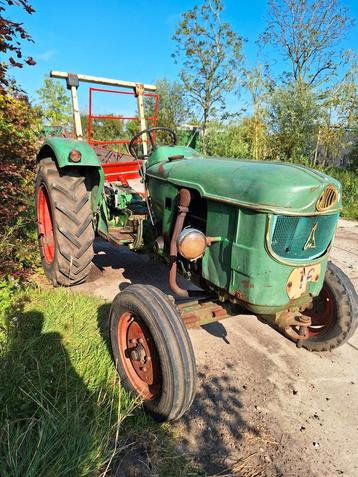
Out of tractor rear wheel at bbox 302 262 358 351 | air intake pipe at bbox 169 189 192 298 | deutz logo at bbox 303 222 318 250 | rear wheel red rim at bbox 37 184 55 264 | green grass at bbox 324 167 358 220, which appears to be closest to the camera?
deutz logo at bbox 303 222 318 250

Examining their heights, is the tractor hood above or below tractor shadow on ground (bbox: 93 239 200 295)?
above

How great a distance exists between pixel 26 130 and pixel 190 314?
2.86 m

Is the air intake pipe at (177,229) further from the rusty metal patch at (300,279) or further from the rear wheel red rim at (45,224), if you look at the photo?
the rear wheel red rim at (45,224)

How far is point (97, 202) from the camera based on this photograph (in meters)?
3.35

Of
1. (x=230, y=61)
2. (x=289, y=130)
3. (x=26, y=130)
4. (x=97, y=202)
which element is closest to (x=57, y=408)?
(x=97, y=202)

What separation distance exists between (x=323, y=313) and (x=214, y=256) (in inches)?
46.9

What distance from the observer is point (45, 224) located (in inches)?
143

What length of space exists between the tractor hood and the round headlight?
0.25 m

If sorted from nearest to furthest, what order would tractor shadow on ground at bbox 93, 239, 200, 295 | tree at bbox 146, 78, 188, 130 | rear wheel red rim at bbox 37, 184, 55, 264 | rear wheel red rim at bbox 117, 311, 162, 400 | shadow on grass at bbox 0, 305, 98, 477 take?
shadow on grass at bbox 0, 305, 98, 477
rear wheel red rim at bbox 117, 311, 162, 400
rear wheel red rim at bbox 37, 184, 55, 264
tractor shadow on ground at bbox 93, 239, 200, 295
tree at bbox 146, 78, 188, 130

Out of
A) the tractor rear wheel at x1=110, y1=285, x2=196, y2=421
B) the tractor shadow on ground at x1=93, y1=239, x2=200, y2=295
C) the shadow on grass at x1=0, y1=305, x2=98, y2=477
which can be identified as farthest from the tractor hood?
the tractor shadow on ground at x1=93, y1=239, x2=200, y2=295

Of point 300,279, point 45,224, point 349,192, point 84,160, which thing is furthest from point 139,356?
point 349,192

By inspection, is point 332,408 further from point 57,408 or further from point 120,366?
point 57,408

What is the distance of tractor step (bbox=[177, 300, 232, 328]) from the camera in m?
2.19

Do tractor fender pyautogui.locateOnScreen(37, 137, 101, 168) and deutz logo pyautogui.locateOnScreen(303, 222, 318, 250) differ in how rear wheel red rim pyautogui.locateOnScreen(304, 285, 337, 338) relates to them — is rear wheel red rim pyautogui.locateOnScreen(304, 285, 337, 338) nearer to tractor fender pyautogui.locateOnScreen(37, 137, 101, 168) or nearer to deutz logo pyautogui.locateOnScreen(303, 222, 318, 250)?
deutz logo pyautogui.locateOnScreen(303, 222, 318, 250)
